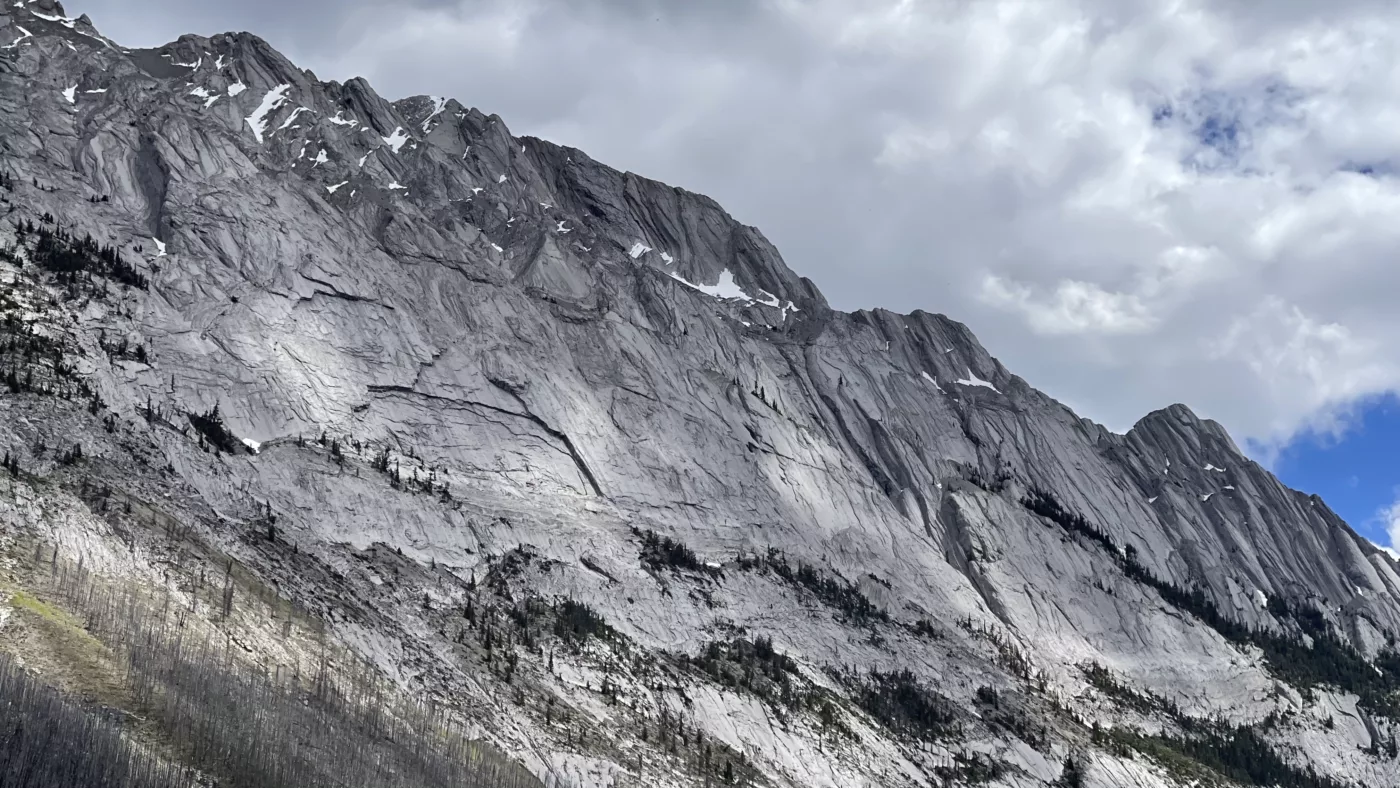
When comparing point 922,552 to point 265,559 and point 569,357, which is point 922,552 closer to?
point 569,357

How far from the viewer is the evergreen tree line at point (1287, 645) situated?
144 meters

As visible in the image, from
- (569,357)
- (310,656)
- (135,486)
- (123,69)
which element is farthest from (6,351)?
(123,69)

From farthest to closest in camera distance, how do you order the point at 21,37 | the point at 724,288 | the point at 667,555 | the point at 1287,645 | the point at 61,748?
the point at 724,288
the point at 1287,645
the point at 21,37
the point at 667,555
the point at 61,748

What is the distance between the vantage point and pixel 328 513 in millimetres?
80188

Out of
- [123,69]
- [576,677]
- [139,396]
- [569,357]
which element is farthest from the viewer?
[123,69]

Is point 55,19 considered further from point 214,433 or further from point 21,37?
point 214,433

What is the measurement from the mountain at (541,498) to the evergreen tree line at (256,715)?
1.10ft

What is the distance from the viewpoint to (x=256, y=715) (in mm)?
47844

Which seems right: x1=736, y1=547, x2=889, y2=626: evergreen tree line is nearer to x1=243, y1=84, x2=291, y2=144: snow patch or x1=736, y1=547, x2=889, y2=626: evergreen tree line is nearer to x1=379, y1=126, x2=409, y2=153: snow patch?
x1=243, y1=84, x2=291, y2=144: snow patch

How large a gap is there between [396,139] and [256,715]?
414 feet

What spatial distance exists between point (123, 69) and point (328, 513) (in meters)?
82.5

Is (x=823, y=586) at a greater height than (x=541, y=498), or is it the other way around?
(x=823, y=586)

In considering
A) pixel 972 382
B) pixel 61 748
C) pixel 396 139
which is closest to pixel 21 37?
pixel 396 139

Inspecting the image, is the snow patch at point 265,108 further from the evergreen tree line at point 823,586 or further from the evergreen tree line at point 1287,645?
the evergreen tree line at point 1287,645
